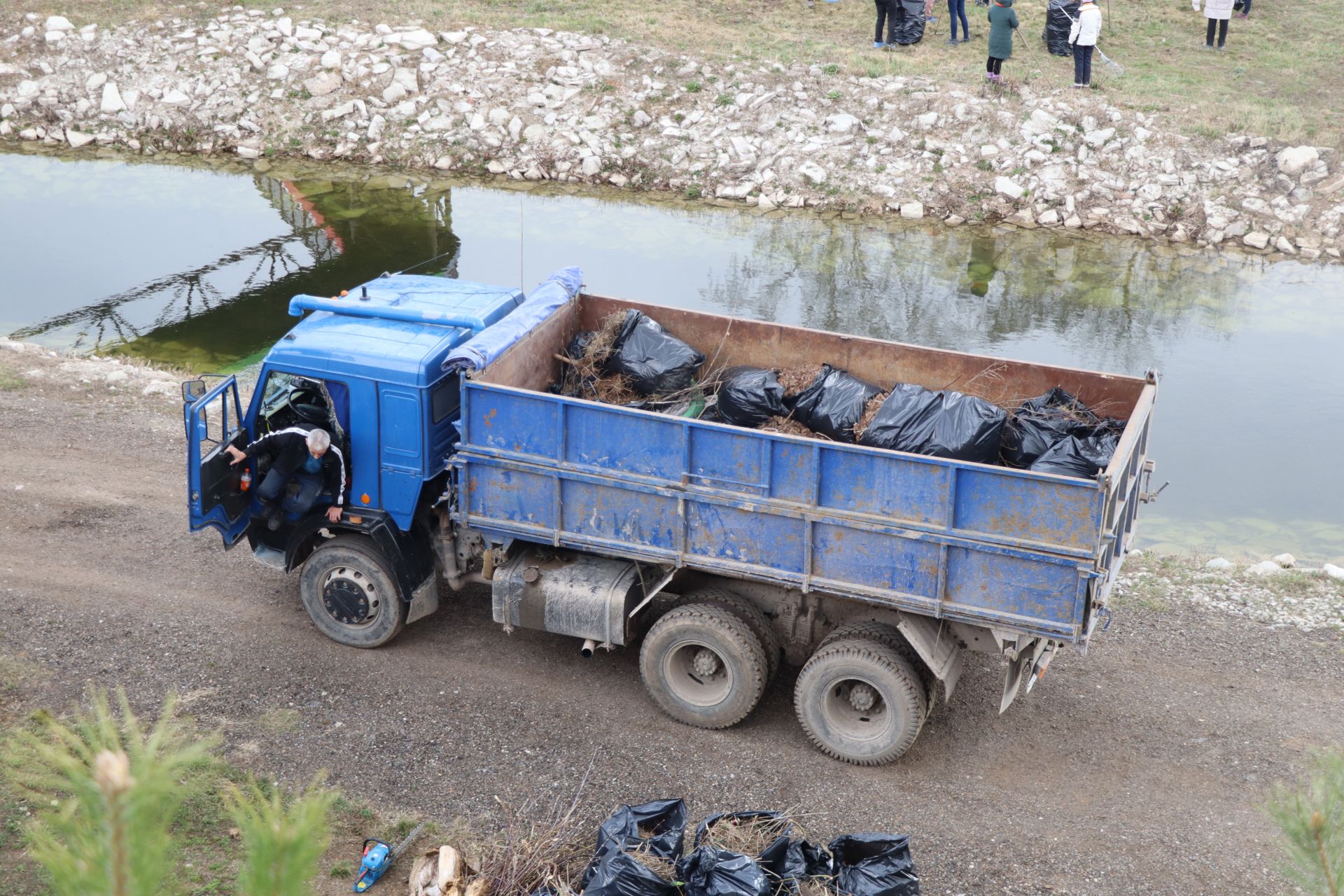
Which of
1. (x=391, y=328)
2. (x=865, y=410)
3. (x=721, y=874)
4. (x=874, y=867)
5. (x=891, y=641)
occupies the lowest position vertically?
(x=874, y=867)

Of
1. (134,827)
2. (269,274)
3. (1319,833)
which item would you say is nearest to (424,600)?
(134,827)

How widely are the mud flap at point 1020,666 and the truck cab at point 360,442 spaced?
13.4 ft

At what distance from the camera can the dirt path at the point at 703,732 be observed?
294 inches

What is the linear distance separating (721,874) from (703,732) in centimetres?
212

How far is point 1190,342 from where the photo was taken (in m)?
16.7

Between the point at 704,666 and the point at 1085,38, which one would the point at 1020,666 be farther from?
the point at 1085,38

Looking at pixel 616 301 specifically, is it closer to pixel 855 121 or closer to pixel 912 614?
pixel 912 614

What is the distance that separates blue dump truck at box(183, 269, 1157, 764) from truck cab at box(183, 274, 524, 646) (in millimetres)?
20

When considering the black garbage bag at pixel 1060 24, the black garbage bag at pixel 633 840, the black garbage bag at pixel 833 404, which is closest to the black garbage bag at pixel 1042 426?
the black garbage bag at pixel 833 404

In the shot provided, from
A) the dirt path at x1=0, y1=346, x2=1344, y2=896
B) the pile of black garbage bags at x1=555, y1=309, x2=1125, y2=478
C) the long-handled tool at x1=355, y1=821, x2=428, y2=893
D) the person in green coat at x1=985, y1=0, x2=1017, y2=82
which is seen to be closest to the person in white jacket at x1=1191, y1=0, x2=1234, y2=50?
the person in green coat at x1=985, y1=0, x2=1017, y2=82

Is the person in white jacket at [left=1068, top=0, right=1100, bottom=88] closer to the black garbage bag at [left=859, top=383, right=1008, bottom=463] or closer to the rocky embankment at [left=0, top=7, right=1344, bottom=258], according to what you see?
the rocky embankment at [left=0, top=7, right=1344, bottom=258]

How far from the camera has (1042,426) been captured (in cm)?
834

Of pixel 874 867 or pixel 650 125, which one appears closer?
pixel 874 867

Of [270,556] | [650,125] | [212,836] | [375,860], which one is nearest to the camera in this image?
[375,860]
